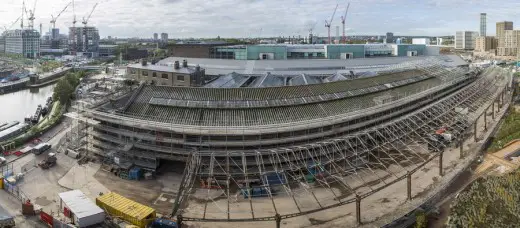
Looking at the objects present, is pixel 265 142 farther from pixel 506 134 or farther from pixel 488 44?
pixel 488 44

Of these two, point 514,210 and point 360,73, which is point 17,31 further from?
point 514,210

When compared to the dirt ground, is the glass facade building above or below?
above

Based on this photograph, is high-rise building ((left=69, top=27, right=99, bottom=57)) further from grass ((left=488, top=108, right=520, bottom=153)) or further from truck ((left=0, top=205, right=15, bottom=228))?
grass ((left=488, top=108, right=520, bottom=153))

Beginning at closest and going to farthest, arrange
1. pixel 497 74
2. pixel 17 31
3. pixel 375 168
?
1. pixel 375 168
2. pixel 497 74
3. pixel 17 31

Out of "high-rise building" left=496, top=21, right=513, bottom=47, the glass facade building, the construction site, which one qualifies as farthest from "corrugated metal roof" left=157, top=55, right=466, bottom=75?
"high-rise building" left=496, top=21, right=513, bottom=47

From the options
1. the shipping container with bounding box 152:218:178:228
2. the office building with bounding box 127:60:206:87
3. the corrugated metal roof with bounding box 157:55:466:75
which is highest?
the corrugated metal roof with bounding box 157:55:466:75

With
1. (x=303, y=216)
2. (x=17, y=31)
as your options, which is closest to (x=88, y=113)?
(x=303, y=216)

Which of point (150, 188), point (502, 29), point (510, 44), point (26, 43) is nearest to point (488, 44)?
point (502, 29)
